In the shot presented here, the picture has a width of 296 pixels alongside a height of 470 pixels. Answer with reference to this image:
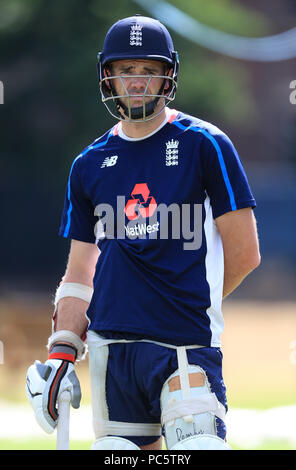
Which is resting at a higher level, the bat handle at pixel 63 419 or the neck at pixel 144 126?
A: the neck at pixel 144 126

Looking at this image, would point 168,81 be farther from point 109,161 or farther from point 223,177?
point 223,177

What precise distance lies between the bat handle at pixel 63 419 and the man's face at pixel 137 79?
111 centimetres

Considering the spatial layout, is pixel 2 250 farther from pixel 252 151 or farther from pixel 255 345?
pixel 255 345

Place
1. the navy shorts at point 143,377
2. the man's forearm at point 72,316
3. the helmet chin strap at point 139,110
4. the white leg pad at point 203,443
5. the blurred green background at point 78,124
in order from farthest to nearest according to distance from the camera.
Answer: the blurred green background at point 78,124 → the man's forearm at point 72,316 → the helmet chin strap at point 139,110 → the navy shorts at point 143,377 → the white leg pad at point 203,443

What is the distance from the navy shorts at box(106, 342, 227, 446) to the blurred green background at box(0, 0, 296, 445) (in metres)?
8.29

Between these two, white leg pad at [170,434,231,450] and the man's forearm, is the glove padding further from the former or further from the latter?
white leg pad at [170,434,231,450]

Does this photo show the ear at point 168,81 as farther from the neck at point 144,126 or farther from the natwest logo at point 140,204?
the natwest logo at point 140,204

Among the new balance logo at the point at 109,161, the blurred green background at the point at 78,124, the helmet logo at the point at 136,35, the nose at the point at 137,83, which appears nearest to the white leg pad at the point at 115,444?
the new balance logo at the point at 109,161

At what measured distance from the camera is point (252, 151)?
20.1 metres

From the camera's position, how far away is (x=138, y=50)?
125 inches

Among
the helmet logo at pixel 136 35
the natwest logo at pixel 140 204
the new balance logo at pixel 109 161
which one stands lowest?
the natwest logo at pixel 140 204

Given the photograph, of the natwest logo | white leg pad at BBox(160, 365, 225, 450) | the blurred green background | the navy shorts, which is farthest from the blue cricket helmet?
the blurred green background

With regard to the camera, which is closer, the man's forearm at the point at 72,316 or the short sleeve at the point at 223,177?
the short sleeve at the point at 223,177

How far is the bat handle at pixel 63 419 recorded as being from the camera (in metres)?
3.06
